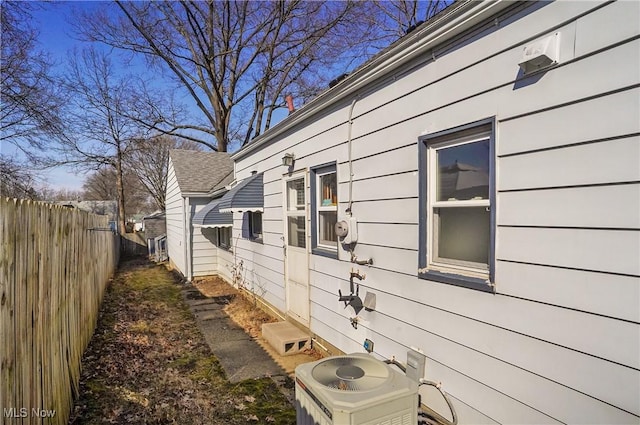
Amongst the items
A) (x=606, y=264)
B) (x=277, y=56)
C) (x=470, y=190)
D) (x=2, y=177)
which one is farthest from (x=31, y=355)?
(x=277, y=56)

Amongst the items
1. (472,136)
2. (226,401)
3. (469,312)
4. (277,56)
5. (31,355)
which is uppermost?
(277,56)

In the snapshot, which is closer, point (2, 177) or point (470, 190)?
point (470, 190)

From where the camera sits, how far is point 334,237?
5.12 metres

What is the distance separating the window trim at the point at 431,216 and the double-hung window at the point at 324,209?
1.83m

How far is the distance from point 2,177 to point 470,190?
16964mm

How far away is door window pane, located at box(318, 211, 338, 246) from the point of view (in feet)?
16.8

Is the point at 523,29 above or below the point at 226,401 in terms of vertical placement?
above

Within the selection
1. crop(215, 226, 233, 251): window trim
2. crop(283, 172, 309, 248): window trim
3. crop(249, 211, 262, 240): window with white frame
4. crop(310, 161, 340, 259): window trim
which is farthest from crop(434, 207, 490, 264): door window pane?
crop(215, 226, 233, 251): window trim

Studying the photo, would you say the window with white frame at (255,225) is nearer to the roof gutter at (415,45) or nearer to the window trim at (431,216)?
the roof gutter at (415,45)

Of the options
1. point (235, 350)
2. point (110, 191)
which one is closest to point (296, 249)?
point (235, 350)

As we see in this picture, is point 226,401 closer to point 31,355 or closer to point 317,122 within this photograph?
point 31,355

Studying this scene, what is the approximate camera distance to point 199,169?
1324 cm

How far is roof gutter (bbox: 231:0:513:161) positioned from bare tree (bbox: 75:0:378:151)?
1096cm

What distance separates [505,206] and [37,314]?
374 cm
